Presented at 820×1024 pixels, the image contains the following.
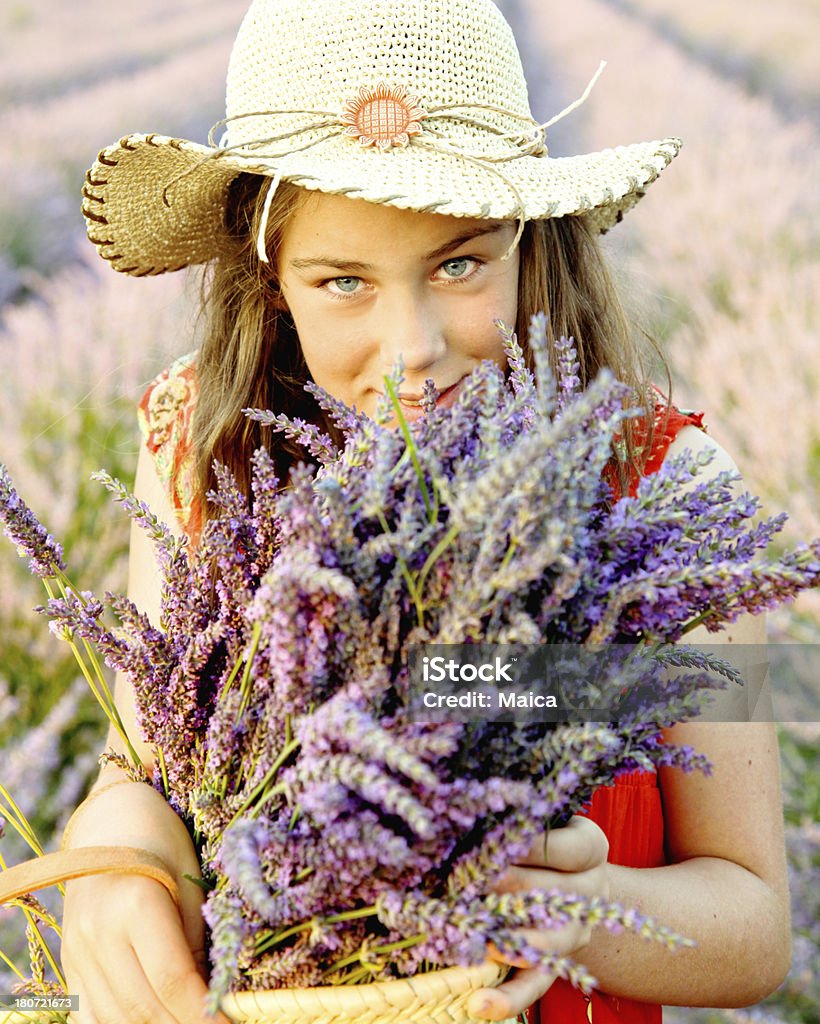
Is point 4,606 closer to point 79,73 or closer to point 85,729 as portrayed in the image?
point 85,729

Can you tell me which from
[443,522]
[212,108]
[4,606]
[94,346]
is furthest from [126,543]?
[443,522]

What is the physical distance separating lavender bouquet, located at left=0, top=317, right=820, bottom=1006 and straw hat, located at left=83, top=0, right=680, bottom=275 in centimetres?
48

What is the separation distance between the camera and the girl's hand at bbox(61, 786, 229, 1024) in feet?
2.74

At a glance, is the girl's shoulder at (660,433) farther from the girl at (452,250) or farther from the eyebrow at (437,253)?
the eyebrow at (437,253)

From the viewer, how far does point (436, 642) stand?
70 centimetres

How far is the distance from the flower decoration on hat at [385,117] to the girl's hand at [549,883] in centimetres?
81

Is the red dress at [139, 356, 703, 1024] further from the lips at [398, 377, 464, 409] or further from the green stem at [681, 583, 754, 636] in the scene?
the green stem at [681, 583, 754, 636]

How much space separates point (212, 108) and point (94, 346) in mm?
986

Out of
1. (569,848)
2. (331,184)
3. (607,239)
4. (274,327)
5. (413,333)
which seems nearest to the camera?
(569,848)

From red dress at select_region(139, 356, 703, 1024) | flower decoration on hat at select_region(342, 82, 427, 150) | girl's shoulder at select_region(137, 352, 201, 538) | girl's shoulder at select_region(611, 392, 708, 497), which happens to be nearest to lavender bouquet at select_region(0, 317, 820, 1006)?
red dress at select_region(139, 356, 703, 1024)

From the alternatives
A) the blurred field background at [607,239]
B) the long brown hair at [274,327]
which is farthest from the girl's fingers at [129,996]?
the blurred field background at [607,239]

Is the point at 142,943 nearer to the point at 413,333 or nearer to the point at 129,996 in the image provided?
the point at 129,996

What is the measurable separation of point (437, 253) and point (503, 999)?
85 centimetres

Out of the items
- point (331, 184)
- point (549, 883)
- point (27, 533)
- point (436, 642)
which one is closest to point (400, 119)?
point (331, 184)
